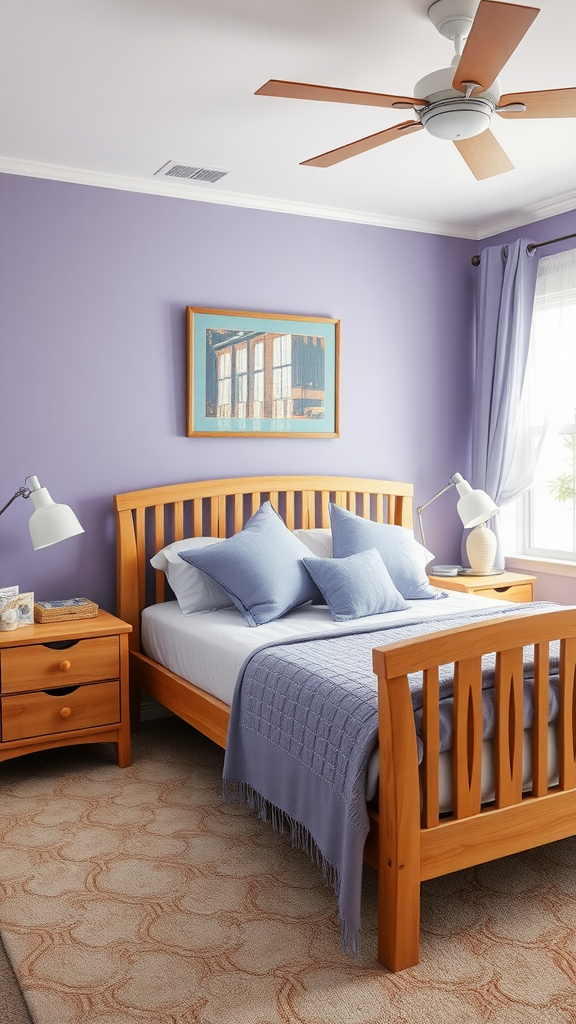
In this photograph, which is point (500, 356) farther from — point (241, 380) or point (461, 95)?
point (461, 95)

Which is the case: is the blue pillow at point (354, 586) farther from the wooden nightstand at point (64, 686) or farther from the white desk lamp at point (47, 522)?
the white desk lamp at point (47, 522)

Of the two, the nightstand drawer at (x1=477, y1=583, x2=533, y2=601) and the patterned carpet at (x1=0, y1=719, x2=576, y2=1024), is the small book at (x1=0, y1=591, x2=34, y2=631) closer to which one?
the patterned carpet at (x1=0, y1=719, x2=576, y2=1024)

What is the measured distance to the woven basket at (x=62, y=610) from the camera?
3246 mm

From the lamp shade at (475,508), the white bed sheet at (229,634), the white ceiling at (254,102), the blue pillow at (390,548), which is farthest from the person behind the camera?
the lamp shade at (475,508)

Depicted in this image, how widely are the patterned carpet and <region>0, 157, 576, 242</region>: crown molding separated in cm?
256

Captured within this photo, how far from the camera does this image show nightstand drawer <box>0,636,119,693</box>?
2.99 metres

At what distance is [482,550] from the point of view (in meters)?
4.27

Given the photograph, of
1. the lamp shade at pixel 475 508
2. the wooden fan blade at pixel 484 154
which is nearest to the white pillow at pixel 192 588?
the lamp shade at pixel 475 508

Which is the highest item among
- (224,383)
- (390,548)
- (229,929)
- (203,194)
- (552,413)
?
(203,194)

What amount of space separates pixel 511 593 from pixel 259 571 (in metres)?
1.52

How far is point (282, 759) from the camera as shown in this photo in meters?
2.38

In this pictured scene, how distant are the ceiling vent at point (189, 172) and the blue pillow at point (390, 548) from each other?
161cm

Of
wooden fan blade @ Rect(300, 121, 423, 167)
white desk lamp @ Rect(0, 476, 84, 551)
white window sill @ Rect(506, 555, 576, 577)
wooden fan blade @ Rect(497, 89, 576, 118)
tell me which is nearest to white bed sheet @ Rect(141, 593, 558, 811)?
white desk lamp @ Rect(0, 476, 84, 551)

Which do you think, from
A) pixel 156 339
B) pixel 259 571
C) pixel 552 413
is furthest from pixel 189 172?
pixel 552 413
